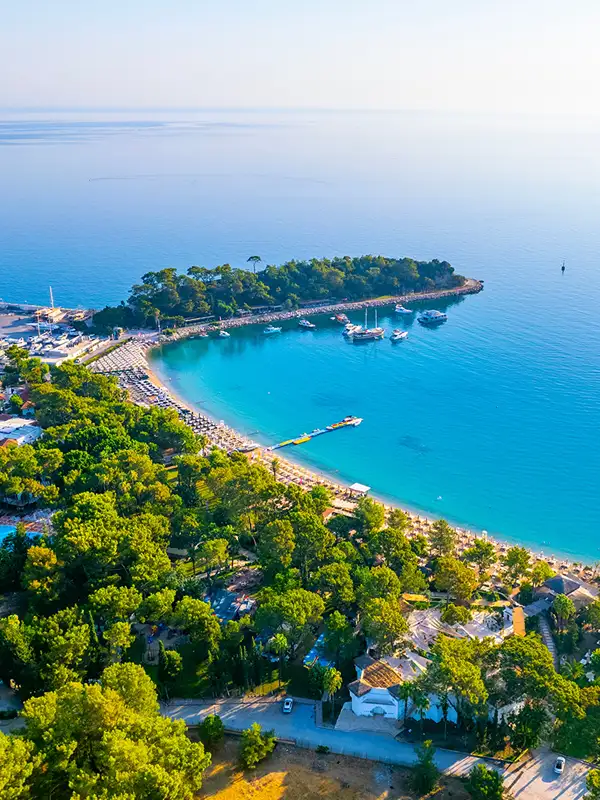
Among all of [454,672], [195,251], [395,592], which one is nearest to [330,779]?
[454,672]

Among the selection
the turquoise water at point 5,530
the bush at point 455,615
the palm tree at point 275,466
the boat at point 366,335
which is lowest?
the bush at point 455,615

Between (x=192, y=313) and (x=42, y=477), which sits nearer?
(x=42, y=477)

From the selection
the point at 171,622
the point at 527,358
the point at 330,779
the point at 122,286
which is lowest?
the point at 330,779

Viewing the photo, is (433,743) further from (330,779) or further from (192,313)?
(192,313)

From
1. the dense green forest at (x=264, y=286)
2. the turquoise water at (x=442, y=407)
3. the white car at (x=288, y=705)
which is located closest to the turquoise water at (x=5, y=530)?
the white car at (x=288, y=705)

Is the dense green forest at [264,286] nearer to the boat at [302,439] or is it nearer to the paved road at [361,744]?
the boat at [302,439]

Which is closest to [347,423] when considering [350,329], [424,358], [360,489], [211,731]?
[360,489]
